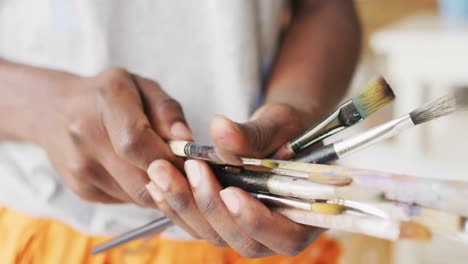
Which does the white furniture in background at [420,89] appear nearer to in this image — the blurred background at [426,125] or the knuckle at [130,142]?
the blurred background at [426,125]

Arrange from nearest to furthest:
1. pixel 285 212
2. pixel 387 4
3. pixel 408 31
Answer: pixel 285 212, pixel 408 31, pixel 387 4

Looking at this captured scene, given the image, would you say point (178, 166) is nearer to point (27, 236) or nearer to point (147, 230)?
point (147, 230)

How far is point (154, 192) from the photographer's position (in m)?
0.35

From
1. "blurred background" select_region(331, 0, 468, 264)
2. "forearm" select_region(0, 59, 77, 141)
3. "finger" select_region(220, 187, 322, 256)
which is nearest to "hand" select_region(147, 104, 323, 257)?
"finger" select_region(220, 187, 322, 256)

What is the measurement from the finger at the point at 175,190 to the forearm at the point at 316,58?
0.38 ft

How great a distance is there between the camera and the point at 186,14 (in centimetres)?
48

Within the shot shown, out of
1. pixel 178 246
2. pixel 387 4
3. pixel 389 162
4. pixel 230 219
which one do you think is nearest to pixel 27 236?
pixel 178 246

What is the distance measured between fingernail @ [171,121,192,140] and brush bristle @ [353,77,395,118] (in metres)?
0.11

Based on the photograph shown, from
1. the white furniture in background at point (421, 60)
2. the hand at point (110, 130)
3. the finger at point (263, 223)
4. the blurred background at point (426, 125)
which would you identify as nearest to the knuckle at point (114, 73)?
the hand at point (110, 130)

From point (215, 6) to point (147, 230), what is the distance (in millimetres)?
175

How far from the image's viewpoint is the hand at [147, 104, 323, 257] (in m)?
0.32

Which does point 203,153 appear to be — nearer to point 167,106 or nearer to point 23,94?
point 167,106

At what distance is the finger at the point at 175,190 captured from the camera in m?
0.33

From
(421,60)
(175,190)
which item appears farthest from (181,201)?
(421,60)
